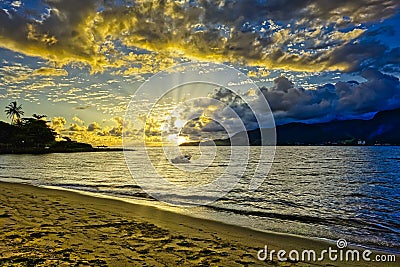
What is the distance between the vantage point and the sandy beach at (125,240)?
6191mm

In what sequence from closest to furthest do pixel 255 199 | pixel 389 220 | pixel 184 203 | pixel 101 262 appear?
pixel 101 262 → pixel 389 220 → pixel 184 203 → pixel 255 199

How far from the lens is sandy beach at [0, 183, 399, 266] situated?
6.19 m

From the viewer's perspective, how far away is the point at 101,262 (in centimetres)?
596

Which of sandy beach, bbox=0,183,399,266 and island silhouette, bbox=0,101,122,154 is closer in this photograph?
sandy beach, bbox=0,183,399,266

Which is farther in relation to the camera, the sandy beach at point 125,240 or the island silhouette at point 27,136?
the island silhouette at point 27,136

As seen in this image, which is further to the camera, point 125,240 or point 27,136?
point 27,136

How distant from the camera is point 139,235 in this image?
8.37 meters

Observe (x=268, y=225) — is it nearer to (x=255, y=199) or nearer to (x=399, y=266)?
(x=399, y=266)

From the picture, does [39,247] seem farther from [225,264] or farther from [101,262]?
[225,264]

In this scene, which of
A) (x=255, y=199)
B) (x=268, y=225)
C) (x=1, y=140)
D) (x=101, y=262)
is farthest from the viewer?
(x=1, y=140)

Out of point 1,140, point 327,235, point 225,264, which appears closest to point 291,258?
point 225,264

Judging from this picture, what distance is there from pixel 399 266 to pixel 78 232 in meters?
8.54

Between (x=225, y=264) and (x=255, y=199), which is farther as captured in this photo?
(x=255, y=199)

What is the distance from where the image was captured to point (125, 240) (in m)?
7.68
